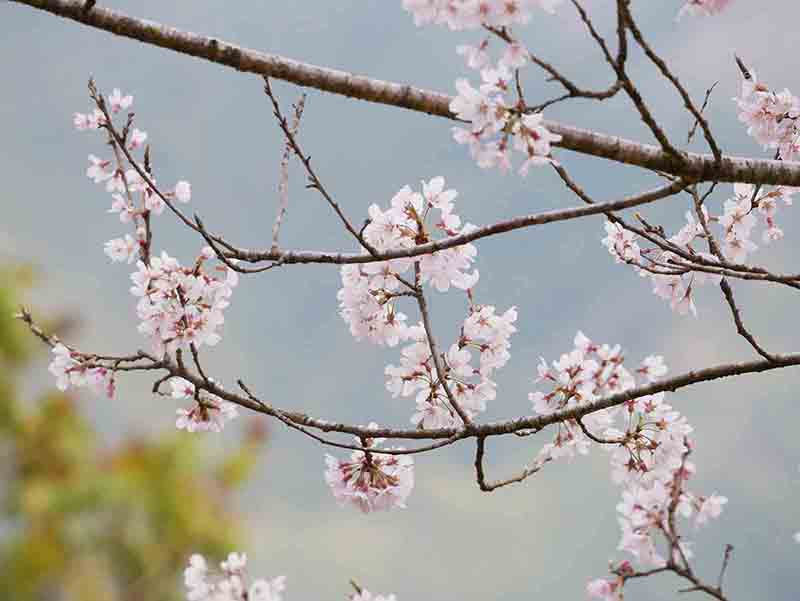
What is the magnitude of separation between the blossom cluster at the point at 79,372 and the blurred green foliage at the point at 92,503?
716cm

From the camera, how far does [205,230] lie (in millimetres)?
1888

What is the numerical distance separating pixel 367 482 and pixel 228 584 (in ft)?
1.83

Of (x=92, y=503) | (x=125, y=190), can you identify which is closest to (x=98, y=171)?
(x=125, y=190)

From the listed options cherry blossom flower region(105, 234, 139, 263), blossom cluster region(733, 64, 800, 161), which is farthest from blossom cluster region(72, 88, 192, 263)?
blossom cluster region(733, 64, 800, 161)

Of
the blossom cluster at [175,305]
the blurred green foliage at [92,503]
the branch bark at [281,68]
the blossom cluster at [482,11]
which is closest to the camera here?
the blossom cluster at [482,11]

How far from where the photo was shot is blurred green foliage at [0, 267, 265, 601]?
9.20 metres

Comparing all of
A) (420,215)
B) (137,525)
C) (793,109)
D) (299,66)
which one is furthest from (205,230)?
(137,525)

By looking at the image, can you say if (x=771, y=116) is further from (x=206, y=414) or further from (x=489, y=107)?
(x=206, y=414)

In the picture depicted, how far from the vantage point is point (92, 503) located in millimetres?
9172

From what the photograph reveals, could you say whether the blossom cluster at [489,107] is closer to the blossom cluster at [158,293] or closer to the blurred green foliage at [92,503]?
the blossom cluster at [158,293]

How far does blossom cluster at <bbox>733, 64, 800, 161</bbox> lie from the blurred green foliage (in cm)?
765

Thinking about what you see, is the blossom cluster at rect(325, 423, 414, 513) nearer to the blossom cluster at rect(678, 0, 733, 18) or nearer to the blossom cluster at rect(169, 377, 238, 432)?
the blossom cluster at rect(169, 377, 238, 432)

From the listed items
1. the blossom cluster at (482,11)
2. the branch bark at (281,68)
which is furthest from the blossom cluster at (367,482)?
the blossom cluster at (482,11)

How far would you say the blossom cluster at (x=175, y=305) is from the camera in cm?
231
